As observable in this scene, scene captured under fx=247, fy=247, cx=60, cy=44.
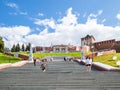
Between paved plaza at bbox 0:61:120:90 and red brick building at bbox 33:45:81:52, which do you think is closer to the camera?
paved plaza at bbox 0:61:120:90

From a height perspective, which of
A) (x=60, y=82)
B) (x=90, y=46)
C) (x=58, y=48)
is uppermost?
(x=58, y=48)

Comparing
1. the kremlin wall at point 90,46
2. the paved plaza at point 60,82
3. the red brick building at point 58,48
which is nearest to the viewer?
the paved plaza at point 60,82

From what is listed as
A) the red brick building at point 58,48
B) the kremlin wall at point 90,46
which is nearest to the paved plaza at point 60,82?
the kremlin wall at point 90,46

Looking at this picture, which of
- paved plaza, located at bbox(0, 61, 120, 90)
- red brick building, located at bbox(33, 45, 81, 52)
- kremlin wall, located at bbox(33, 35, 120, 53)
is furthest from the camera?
red brick building, located at bbox(33, 45, 81, 52)

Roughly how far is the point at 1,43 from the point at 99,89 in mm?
60916

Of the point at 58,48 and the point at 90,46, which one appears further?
the point at 58,48

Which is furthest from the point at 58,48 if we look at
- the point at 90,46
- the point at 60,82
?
the point at 60,82

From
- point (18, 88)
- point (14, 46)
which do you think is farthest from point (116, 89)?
point (14, 46)

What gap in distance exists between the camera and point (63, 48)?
116 m

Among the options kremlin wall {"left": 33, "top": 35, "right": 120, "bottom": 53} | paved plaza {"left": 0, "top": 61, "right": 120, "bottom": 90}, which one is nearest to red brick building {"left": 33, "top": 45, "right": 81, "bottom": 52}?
kremlin wall {"left": 33, "top": 35, "right": 120, "bottom": 53}

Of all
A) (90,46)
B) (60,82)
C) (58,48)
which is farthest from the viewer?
(58,48)

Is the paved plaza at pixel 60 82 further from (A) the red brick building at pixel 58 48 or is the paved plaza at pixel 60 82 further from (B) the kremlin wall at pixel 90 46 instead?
(A) the red brick building at pixel 58 48

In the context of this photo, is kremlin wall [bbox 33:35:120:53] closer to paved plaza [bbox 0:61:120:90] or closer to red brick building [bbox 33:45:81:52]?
red brick building [bbox 33:45:81:52]

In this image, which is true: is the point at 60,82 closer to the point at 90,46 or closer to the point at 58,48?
the point at 90,46
